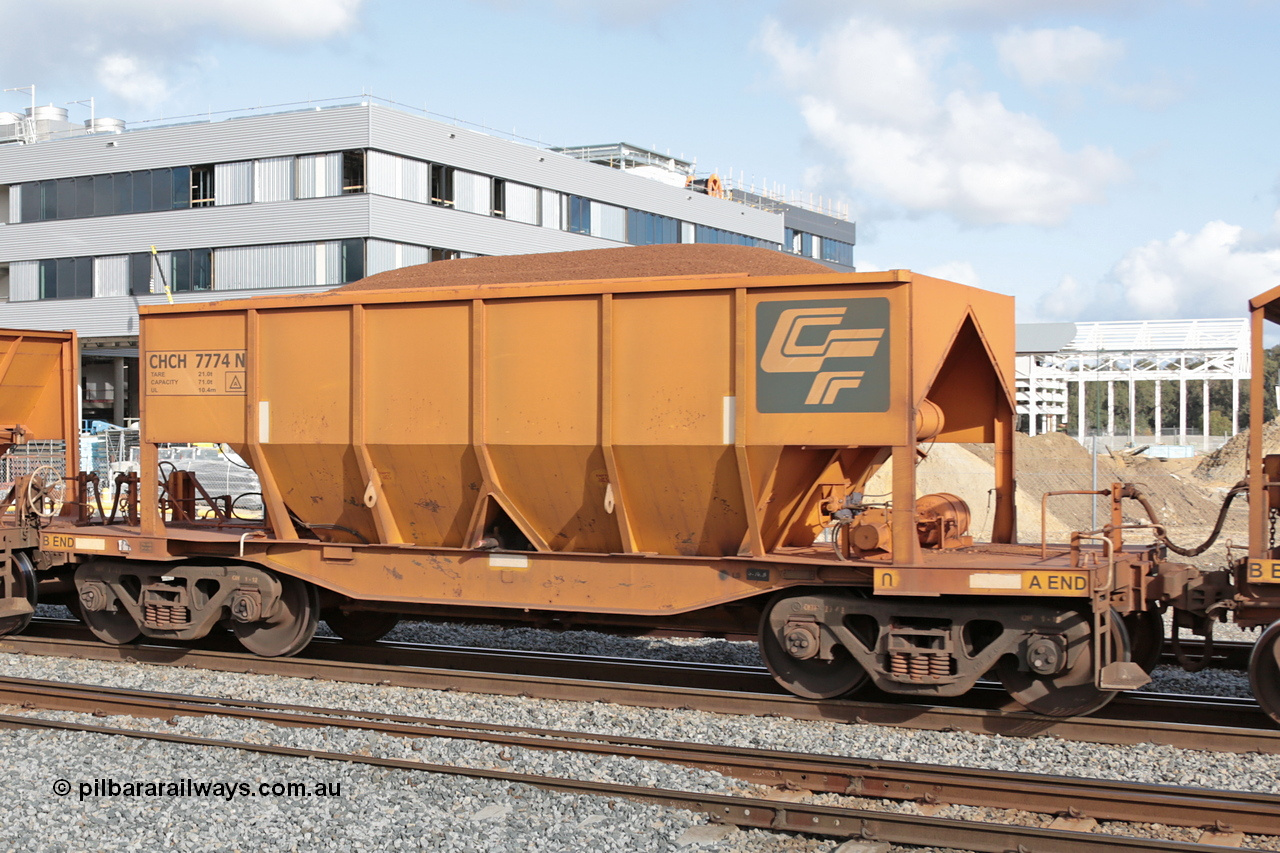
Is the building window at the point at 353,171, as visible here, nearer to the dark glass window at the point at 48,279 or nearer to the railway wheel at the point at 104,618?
the dark glass window at the point at 48,279

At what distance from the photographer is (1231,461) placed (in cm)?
3812

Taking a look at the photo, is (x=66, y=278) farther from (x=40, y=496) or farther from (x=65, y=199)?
(x=40, y=496)

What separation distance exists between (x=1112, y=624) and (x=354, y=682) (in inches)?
250

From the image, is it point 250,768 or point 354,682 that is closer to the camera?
point 250,768

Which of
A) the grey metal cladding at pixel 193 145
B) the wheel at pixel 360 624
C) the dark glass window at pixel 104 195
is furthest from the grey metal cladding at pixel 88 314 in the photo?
the wheel at pixel 360 624

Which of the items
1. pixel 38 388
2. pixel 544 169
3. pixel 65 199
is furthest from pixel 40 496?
pixel 65 199

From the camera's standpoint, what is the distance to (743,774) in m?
7.07

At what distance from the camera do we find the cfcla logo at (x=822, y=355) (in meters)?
8.18

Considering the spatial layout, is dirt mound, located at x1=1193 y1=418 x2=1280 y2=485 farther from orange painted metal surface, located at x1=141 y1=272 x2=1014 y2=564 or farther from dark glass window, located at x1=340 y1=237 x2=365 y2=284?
orange painted metal surface, located at x1=141 y1=272 x2=1014 y2=564

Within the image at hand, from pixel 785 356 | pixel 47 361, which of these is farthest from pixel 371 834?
pixel 47 361

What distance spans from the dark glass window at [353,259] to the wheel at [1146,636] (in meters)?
32.2

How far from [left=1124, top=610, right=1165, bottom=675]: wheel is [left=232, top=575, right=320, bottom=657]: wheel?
23.5 ft

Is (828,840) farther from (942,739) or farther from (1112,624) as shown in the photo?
(1112,624)

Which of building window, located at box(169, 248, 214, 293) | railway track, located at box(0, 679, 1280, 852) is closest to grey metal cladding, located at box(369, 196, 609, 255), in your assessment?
building window, located at box(169, 248, 214, 293)
